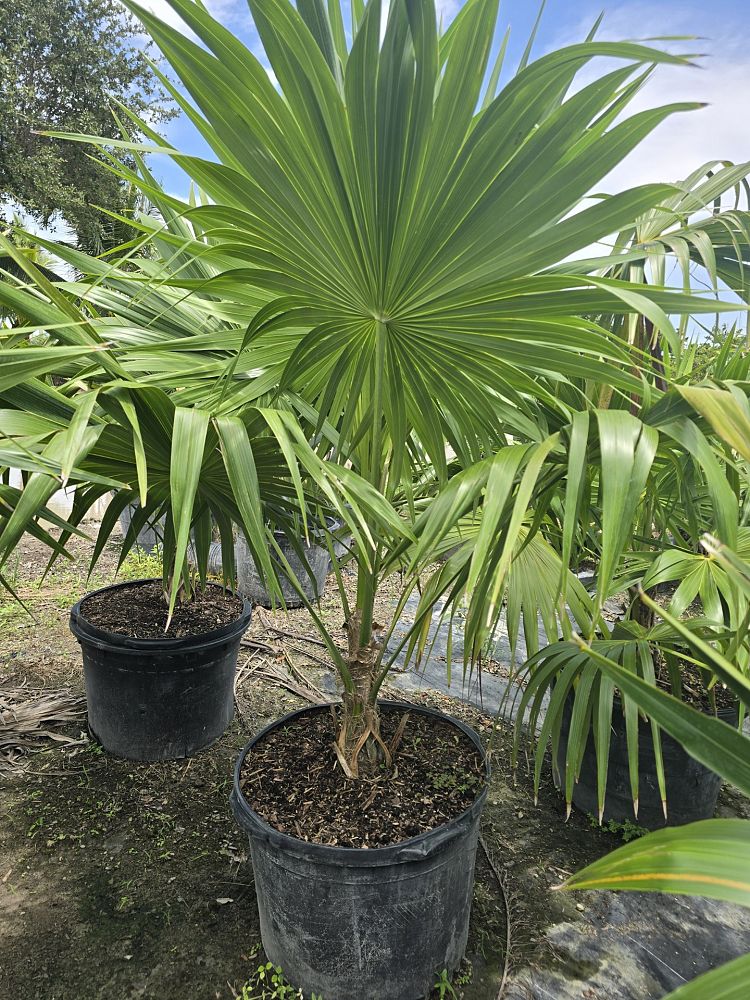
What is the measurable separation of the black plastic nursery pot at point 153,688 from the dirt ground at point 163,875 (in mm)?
67

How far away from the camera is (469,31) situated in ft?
2.23

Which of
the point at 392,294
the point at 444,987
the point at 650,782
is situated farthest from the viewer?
the point at 650,782

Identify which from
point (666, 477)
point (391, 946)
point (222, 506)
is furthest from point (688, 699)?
point (222, 506)

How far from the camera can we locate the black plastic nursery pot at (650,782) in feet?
5.09

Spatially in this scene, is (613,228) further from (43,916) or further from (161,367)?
(43,916)

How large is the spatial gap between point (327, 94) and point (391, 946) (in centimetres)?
136

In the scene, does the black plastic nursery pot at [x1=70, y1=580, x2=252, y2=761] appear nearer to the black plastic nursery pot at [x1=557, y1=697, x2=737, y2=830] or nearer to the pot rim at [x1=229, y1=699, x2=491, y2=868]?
the pot rim at [x1=229, y1=699, x2=491, y2=868]

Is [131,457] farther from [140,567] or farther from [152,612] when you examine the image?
[140,567]

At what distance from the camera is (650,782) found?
1588 mm

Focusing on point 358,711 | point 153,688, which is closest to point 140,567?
point 153,688

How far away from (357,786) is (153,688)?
2.97 feet

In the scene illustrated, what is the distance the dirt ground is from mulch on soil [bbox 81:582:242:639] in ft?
1.33

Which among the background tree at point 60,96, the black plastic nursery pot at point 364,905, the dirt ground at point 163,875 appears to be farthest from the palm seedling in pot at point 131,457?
the background tree at point 60,96

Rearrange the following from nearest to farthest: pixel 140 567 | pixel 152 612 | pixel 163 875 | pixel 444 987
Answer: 1. pixel 444 987
2. pixel 163 875
3. pixel 152 612
4. pixel 140 567
